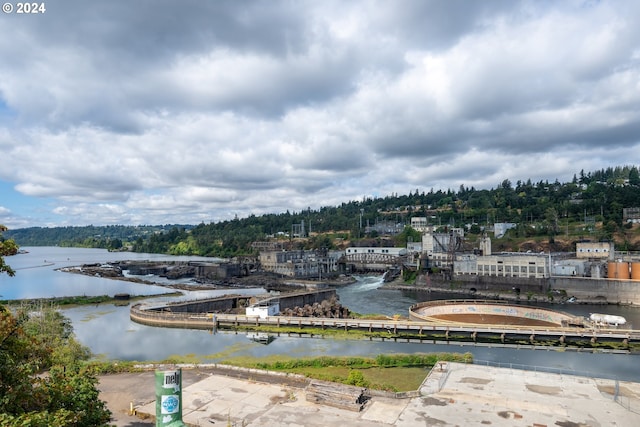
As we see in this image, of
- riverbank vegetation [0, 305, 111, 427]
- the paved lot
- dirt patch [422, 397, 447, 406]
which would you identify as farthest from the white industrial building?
riverbank vegetation [0, 305, 111, 427]

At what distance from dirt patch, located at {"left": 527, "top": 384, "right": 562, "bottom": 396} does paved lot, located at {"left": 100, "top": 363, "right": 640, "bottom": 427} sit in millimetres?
51

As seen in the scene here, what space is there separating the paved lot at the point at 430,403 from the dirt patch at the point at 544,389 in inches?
2.0

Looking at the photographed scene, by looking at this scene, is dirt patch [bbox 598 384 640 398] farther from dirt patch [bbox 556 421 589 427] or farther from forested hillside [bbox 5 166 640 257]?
forested hillside [bbox 5 166 640 257]

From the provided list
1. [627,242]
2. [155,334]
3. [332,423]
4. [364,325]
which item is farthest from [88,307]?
[627,242]

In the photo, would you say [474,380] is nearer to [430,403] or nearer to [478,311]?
[430,403]

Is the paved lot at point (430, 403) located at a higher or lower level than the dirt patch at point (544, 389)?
higher

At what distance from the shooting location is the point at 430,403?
20.6 metres

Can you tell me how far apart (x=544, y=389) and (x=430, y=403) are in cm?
677

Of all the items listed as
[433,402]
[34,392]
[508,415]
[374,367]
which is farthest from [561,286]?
[34,392]

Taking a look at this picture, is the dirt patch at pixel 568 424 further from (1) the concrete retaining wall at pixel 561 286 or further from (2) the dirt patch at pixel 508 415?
(1) the concrete retaining wall at pixel 561 286

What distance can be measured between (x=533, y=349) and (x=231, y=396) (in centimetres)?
2886

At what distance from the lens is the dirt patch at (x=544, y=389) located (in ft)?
72.3

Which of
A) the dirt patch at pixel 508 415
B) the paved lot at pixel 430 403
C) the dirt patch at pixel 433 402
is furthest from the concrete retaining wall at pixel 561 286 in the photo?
the dirt patch at pixel 433 402

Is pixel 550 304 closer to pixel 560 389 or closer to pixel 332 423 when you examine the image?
pixel 560 389
